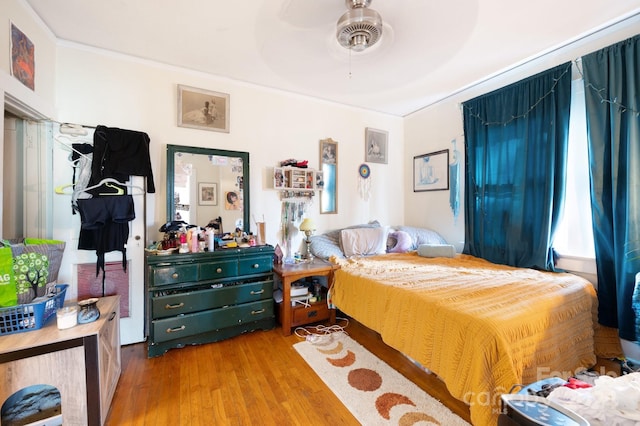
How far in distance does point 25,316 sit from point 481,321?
8.05ft

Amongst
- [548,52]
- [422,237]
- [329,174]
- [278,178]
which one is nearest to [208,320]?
[278,178]

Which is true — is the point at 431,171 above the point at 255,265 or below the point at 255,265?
above

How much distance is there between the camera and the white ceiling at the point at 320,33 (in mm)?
1812

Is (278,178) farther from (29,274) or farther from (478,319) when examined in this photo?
(478,319)

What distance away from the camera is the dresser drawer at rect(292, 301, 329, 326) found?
8.36ft

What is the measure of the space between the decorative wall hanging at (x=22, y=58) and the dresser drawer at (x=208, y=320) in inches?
77.4

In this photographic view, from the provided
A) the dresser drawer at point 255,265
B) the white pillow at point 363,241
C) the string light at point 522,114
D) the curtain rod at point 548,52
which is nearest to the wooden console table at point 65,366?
the dresser drawer at point 255,265

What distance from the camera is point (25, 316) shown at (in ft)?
4.50

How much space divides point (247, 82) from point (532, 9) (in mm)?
2554

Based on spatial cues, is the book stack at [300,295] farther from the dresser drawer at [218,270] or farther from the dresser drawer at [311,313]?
the dresser drawer at [218,270]

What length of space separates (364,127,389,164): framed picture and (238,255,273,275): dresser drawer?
205 cm

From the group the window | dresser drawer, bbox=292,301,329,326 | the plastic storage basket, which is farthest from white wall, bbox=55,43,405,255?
the window

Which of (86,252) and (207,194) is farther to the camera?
(207,194)

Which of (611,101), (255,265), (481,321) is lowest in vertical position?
(481,321)
